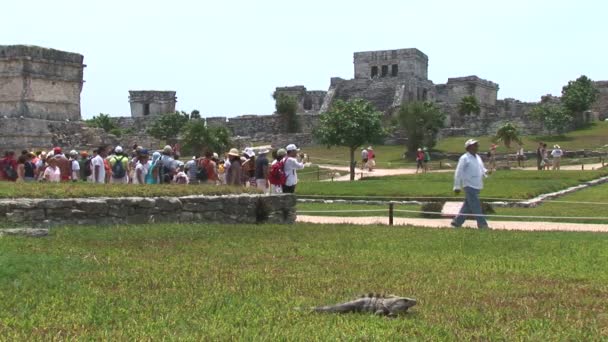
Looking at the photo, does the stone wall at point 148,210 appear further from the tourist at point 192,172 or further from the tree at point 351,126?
the tree at point 351,126

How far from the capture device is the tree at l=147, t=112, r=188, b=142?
56.6 m

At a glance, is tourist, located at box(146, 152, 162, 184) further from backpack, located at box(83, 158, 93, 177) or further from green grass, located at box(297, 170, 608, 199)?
green grass, located at box(297, 170, 608, 199)

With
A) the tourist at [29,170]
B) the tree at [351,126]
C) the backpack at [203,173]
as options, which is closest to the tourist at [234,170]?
the backpack at [203,173]

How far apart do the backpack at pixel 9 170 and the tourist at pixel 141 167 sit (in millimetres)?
2708

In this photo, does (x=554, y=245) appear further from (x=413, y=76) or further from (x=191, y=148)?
(x=413, y=76)

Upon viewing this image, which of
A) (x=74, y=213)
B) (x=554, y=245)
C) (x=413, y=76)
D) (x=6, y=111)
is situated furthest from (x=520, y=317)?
(x=413, y=76)

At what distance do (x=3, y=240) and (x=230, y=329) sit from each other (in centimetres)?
471

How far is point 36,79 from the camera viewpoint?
27.1 meters

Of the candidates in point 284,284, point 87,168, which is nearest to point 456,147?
point 87,168

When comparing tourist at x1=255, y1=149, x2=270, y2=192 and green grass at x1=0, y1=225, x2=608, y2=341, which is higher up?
tourist at x1=255, y1=149, x2=270, y2=192

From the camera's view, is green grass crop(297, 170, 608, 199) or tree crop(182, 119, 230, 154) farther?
tree crop(182, 119, 230, 154)

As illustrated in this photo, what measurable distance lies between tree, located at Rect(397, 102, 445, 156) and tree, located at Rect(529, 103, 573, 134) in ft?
29.4

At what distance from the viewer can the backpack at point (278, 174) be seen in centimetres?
1456

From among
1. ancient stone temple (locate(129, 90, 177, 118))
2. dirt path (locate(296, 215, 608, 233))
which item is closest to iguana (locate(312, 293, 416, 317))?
dirt path (locate(296, 215, 608, 233))
